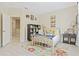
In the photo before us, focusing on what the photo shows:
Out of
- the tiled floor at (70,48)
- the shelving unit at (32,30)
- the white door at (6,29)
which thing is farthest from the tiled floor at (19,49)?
the shelving unit at (32,30)

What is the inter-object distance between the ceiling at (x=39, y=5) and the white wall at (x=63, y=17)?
8cm

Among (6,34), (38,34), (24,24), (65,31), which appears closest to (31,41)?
(38,34)

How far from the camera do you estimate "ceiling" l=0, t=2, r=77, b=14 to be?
2271 millimetres

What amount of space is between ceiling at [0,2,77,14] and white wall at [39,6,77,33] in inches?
3.0

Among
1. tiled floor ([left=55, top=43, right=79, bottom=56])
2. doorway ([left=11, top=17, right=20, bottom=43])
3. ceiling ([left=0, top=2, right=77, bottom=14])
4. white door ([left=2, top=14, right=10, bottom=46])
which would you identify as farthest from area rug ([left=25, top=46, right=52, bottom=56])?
ceiling ([left=0, top=2, right=77, bottom=14])

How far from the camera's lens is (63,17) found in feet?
7.63

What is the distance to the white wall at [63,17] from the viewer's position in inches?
89.8

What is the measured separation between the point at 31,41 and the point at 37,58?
368mm

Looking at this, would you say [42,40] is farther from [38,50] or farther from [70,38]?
[70,38]

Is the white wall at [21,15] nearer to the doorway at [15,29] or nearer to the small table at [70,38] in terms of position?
the doorway at [15,29]

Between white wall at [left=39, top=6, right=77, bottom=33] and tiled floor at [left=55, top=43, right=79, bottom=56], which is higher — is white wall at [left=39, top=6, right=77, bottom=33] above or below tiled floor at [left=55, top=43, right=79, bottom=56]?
above

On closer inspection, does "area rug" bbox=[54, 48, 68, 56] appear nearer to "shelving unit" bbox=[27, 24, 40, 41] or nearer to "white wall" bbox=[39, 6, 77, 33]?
"white wall" bbox=[39, 6, 77, 33]

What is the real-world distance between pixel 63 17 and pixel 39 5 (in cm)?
51

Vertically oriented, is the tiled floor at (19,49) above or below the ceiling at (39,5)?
below
